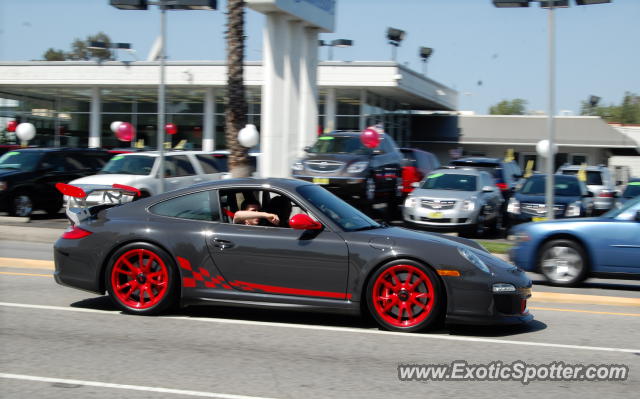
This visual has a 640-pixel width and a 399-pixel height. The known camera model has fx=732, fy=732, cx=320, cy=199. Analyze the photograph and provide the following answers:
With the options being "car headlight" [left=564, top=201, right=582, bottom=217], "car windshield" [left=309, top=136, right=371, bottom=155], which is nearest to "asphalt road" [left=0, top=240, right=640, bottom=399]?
"car headlight" [left=564, top=201, right=582, bottom=217]

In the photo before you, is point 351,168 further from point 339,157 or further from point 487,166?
point 487,166

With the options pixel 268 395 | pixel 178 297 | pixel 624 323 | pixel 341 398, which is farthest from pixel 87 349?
pixel 624 323

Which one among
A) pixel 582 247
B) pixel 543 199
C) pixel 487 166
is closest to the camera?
pixel 582 247

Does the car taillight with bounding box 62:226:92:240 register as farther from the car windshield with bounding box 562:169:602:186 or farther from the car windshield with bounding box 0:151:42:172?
the car windshield with bounding box 562:169:602:186

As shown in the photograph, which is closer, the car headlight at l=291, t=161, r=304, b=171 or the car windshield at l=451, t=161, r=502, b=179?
the car headlight at l=291, t=161, r=304, b=171

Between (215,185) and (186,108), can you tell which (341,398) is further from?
(186,108)

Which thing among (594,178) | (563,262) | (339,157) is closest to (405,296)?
(563,262)

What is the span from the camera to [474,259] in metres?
6.72

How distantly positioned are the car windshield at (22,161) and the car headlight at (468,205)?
11.0 m

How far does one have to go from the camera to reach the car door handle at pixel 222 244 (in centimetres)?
695

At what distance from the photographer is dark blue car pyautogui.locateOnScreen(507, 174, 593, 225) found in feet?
58.4

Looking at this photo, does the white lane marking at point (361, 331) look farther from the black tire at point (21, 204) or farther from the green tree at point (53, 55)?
the green tree at point (53, 55)

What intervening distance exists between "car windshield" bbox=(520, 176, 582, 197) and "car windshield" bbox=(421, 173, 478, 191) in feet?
6.24

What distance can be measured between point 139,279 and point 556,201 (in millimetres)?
13229
